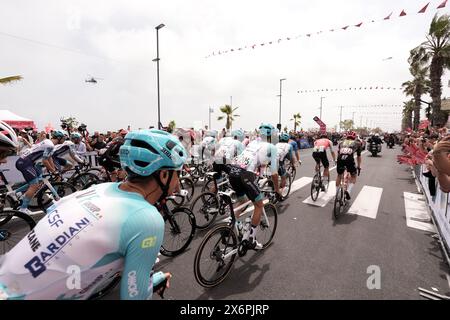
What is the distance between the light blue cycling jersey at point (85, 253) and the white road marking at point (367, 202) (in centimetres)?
660

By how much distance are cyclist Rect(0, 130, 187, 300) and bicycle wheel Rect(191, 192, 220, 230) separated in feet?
13.3

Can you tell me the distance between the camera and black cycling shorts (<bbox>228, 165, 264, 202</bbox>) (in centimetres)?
409

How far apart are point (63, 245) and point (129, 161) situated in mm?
598

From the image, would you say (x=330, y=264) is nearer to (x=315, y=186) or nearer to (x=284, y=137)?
(x=315, y=186)

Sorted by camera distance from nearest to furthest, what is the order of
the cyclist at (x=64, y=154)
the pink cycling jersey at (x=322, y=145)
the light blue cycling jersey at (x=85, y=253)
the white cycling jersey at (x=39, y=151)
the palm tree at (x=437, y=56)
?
the light blue cycling jersey at (x=85, y=253) → the white cycling jersey at (x=39, y=151) → the cyclist at (x=64, y=154) → the pink cycling jersey at (x=322, y=145) → the palm tree at (x=437, y=56)

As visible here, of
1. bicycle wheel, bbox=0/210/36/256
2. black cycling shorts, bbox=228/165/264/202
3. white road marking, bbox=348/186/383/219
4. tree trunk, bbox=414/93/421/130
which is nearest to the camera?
bicycle wheel, bbox=0/210/36/256

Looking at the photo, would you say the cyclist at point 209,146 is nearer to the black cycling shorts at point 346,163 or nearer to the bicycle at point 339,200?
the black cycling shorts at point 346,163

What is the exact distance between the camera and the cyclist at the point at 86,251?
121 cm

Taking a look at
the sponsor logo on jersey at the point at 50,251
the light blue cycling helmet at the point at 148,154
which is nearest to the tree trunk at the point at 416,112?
the light blue cycling helmet at the point at 148,154

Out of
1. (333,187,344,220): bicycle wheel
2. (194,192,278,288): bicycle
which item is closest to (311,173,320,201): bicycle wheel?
(333,187,344,220): bicycle wheel

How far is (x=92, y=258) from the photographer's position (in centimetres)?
124

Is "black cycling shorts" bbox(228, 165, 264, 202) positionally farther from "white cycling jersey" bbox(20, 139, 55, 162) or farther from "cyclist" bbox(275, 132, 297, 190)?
"white cycling jersey" bbox(20, 139, 55, 162)
